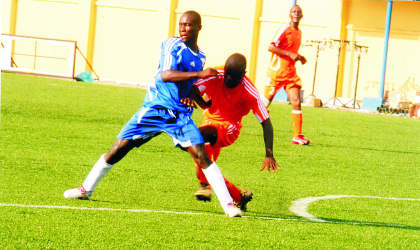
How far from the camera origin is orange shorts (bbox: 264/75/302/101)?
395 inches

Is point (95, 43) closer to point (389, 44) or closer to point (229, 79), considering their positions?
point (389, 44)

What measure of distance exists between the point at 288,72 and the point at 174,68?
565 centimetres

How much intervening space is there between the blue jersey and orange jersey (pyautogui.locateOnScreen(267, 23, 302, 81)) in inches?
213

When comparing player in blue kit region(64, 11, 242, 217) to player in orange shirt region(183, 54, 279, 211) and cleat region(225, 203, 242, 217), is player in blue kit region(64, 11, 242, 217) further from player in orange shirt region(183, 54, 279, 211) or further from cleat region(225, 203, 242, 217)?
player in orange shirt region(183, 54, 279, 211)

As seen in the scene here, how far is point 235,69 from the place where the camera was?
5.18m

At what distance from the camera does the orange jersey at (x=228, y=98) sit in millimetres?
5492

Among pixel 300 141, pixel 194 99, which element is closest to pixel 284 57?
pixel 300 141

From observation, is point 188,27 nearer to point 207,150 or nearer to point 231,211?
point 207,150

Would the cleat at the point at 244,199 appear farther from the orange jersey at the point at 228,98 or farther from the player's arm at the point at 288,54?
the player's arm at the point at 288,54

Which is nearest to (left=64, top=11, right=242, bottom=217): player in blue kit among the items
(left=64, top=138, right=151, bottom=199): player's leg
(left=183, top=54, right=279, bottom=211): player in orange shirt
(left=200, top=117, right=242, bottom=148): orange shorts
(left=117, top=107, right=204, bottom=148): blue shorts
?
(left=117, top=107, right=204, bottom=148): blue shorts

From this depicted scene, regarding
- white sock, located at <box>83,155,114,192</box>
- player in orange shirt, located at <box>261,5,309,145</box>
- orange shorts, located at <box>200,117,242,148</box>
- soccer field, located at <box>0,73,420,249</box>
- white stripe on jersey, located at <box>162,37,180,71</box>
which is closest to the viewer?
soccer field, located at <box>0,73,420,249</box>

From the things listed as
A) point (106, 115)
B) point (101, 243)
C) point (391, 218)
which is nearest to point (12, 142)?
point (106, 115)

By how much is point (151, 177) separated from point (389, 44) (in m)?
19.6

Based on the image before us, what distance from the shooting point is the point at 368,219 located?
17.1 ft
